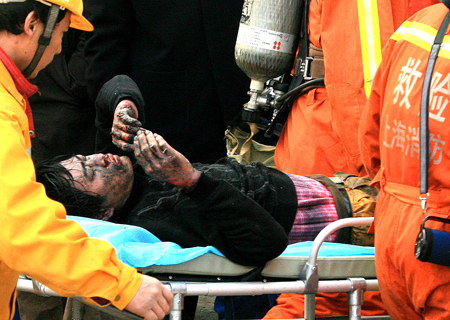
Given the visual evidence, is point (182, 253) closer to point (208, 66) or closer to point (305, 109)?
point (305, 109)

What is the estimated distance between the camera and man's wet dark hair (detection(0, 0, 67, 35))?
1.86 meters

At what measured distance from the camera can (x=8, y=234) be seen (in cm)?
158

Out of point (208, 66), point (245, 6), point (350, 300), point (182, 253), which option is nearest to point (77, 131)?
point (208, 66)

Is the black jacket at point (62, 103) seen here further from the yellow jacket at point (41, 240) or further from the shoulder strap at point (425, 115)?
the shoulder strap at point (425, 115)

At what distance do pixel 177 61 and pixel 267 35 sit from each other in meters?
0.67

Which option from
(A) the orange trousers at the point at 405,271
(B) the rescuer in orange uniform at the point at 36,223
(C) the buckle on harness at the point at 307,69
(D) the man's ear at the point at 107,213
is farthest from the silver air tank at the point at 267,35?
(B) the rescuer in orange uniform at the point at 36,223

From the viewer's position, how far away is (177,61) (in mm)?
3961

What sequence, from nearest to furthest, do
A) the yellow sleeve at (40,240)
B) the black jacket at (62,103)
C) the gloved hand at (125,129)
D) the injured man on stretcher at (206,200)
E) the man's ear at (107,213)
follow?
the yellow sleeve at (40,240)
the injured man on stretcher at (206,200)
the gloved hand at (125,129)
the man's ear at (107,213)
the black jacket at (62,103)

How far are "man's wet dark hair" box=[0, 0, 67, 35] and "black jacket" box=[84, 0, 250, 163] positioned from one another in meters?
1.87

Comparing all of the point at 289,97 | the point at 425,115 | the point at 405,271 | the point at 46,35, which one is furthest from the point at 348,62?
the point at 46,35

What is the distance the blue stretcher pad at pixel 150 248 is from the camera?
8.27 feet

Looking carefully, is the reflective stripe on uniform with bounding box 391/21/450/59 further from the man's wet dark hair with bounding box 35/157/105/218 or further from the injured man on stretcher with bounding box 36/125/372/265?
the man's wet dark hair with bounding box 35/157/105/218

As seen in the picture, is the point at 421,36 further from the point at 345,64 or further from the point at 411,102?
the point at 345,64

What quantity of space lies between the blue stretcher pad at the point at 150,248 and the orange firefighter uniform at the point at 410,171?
1.74ft
